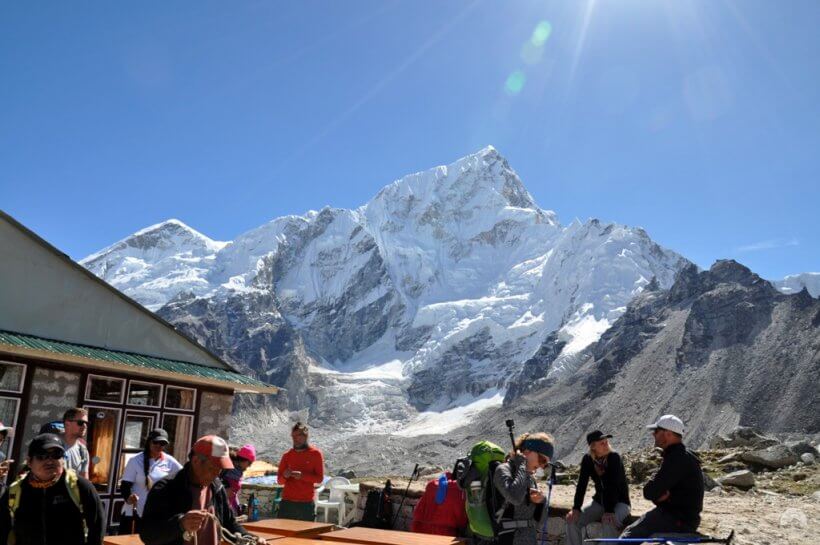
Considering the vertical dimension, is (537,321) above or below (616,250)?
below

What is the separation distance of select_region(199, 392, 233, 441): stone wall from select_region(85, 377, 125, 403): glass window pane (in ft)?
5.91

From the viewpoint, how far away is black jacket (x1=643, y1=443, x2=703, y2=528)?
17.9 ft

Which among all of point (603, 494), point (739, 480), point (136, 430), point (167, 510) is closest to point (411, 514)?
point (603, 494)

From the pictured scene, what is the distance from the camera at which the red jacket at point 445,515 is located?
21.8 ft

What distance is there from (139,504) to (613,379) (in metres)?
85.8

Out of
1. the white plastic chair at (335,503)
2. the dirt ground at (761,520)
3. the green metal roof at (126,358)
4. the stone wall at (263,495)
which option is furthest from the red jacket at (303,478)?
the stone wall at (263,495)

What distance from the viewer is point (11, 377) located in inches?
412

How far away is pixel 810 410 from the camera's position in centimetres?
5372

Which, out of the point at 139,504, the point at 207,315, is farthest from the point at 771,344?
the point at 207,315

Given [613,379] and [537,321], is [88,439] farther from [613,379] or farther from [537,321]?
[537,321]

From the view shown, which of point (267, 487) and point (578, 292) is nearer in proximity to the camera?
point (267, 487)

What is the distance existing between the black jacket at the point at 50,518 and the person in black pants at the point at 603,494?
4.22 meters

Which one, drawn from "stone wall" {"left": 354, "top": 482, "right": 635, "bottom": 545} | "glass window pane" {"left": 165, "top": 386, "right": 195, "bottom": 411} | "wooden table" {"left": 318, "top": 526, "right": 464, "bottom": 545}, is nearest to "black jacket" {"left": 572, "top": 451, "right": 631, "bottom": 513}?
"stone wall" {"left": 354, "top": 482, "right": 635, "bottom": 545}

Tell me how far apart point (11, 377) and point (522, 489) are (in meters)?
8.81
